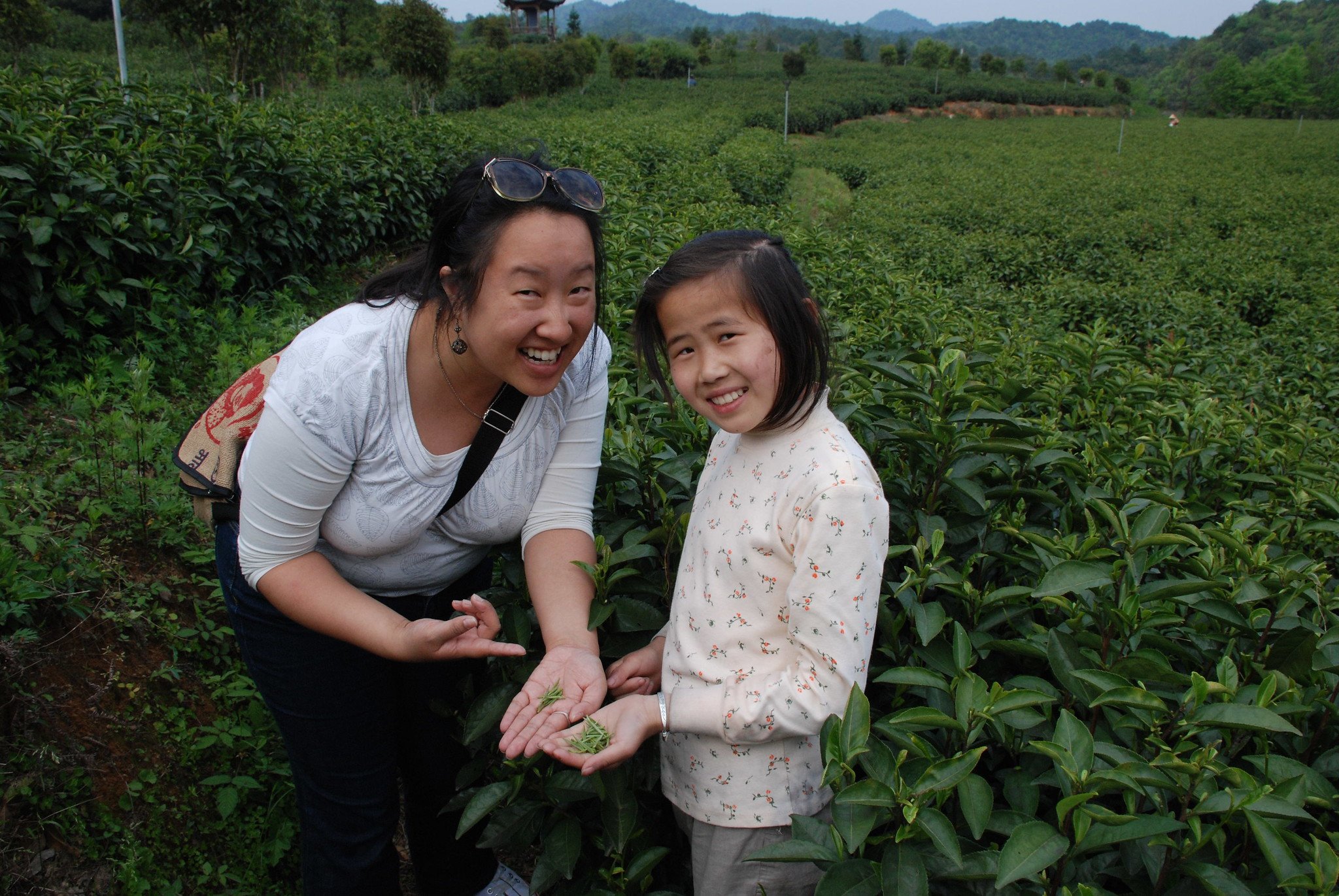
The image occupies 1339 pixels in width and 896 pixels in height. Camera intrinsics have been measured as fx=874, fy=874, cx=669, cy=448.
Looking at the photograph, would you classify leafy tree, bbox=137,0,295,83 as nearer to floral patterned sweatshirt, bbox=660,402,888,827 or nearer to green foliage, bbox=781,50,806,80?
floral patterned sweatshirt, bbox=660,402,888,827

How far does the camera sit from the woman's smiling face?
133 cm

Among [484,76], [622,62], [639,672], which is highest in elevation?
[622,62]

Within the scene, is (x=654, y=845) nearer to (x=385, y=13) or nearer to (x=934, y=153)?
(x=385, y=13)

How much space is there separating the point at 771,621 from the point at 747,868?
36 centimetres

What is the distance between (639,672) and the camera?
1.45 meters

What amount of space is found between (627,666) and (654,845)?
325 millimetres

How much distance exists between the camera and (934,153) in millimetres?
21969

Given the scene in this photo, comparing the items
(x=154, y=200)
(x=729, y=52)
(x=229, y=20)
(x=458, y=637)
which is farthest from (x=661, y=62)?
(x=458, y=637)

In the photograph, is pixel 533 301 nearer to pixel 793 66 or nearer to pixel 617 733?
pixel 617 733

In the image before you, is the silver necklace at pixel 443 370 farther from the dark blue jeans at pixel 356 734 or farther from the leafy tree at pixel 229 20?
the leafy tree at pixel 229 20

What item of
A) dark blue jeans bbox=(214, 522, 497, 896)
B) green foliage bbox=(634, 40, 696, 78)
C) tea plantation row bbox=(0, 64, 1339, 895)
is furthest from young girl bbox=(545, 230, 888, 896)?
green foliage bbox=(634, 40, 696, 78)

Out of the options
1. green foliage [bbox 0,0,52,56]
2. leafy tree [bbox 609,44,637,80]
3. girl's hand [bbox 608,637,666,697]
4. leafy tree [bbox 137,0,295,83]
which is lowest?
girl's hand [bbox 608,637,666,697]

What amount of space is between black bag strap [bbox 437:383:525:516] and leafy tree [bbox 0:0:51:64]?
16.5m

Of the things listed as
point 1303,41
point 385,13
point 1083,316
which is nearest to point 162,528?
point 1083,316
